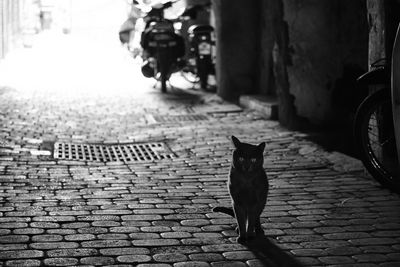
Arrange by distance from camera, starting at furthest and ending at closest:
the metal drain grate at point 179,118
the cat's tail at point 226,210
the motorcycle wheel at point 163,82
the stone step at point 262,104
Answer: the motorcycle wheel at point 163,82, the metal drain grate at point 179,118, the stone step at point 262,104, the cat's tail at point 226,210

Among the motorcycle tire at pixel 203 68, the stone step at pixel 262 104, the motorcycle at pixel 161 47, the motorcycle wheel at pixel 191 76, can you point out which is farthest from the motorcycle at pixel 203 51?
the stone step at pixel 262 104

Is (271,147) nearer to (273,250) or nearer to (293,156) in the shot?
(293,156)

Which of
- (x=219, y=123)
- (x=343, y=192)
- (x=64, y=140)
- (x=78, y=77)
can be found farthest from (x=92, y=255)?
(x=78, y=77)

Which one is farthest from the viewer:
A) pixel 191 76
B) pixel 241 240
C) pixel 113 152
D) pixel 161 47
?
pixel 191 76

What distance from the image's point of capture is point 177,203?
18.0 feet

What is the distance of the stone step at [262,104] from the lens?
9.56m

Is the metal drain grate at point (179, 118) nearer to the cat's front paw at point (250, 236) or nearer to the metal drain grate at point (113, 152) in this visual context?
the metal drain grate at point (113, 152)

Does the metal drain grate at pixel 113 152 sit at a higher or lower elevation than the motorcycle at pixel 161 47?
lower

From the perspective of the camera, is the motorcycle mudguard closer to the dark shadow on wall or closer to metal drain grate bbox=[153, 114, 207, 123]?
the dark shadow on wall

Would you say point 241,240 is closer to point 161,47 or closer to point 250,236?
point 250,236

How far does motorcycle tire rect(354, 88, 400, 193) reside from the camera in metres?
5.93

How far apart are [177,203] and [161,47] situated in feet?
24.8

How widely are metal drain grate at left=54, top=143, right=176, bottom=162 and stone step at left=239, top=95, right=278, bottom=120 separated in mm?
2080

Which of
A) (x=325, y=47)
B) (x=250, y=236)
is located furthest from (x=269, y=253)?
(x=325, y=47)
